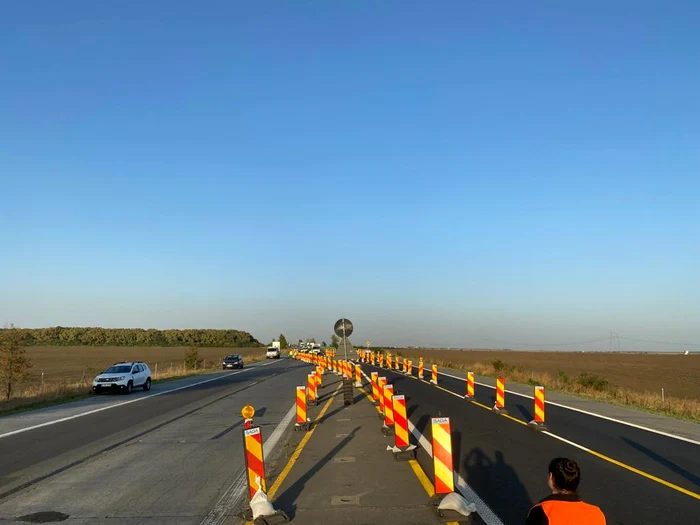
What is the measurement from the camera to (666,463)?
10.9 metres

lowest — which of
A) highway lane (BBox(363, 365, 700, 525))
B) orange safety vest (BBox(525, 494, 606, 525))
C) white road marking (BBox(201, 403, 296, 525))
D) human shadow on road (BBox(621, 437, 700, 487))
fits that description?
white road marking (BBox(201, 403, 296, 525))

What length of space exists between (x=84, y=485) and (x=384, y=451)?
17.8ft

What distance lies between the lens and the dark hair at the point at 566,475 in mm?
3875

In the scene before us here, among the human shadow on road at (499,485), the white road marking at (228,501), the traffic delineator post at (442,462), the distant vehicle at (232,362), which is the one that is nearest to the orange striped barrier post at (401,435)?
the human shadow on road at (499,485)

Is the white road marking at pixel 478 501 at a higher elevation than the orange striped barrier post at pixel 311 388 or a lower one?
lower

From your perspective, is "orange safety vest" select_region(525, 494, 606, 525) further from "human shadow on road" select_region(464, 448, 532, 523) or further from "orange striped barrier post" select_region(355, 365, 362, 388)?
"orange striped barrier post" select_region(355, 365, 362, 388)

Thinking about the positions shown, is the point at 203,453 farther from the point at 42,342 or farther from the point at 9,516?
the point at 42,342

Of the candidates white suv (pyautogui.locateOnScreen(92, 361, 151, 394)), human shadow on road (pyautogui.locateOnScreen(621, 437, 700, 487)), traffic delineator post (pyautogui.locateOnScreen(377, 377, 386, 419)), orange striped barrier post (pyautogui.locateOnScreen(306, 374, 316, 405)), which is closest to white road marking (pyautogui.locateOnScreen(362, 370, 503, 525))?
human shadow on road (pyautogui.locateOnScreen(621, 437, 700, 487))

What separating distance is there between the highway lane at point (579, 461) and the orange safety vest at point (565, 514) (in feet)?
12.3

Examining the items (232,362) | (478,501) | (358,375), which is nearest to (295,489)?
(478,501)

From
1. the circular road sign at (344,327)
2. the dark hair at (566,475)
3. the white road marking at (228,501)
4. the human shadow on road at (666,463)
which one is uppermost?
the circular road sign at (344,327)

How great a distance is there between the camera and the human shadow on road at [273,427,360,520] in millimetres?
7988

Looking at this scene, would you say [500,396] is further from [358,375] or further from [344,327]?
[358,375]

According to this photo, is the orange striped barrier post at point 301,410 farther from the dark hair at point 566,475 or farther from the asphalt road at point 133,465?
the dark hair at point 566,475
